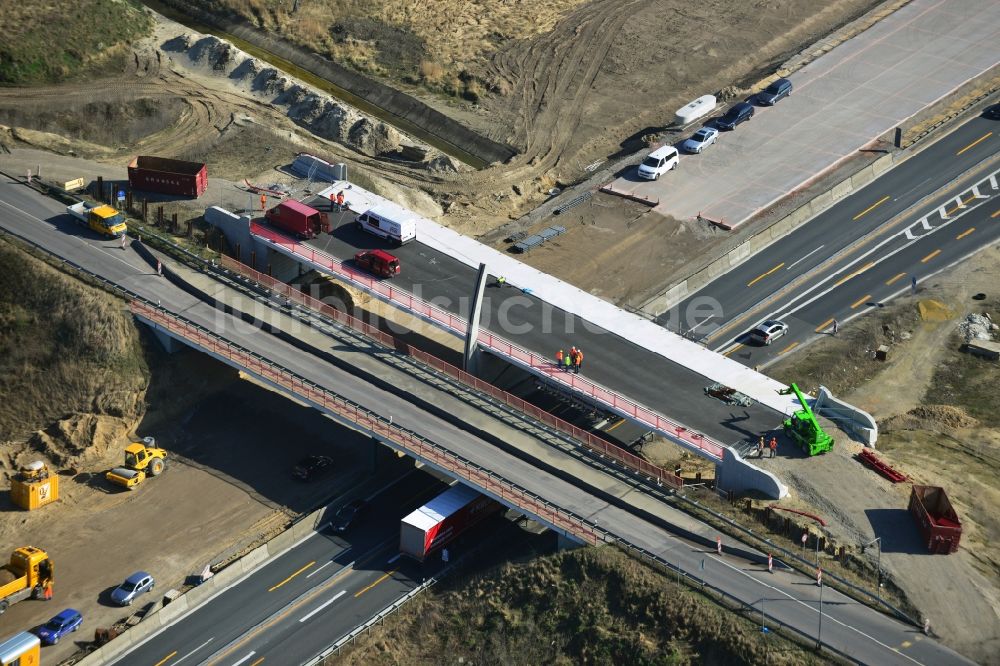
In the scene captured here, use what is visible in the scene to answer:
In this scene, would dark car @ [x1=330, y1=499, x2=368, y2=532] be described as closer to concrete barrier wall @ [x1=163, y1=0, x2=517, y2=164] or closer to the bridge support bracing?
the bridge support bracing

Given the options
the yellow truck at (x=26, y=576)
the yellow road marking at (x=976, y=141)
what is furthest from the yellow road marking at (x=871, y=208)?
the yellow truck at (x=26, y=576)

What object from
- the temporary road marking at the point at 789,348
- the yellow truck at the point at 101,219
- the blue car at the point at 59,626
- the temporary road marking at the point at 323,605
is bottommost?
the blue car at the point at 59,626

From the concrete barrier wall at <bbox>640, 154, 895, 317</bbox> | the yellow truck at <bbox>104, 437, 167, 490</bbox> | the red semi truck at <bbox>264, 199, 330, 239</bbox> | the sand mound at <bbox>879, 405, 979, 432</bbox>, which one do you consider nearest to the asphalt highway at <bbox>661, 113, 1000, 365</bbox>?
the concrete barrier wall at <bbox>640, 154, 895, 317</bbox>

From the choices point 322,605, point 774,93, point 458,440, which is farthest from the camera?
point 774,93

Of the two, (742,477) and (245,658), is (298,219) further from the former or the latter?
(742,477)

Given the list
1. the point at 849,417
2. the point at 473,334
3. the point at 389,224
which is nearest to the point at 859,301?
the point at 849,417

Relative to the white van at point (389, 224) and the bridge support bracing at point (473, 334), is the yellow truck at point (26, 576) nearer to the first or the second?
the bridge support bracing at point (473, 334)
